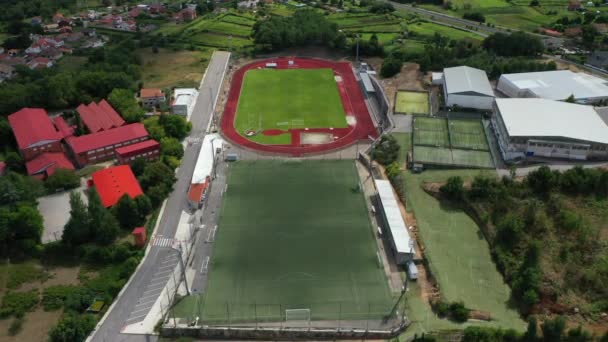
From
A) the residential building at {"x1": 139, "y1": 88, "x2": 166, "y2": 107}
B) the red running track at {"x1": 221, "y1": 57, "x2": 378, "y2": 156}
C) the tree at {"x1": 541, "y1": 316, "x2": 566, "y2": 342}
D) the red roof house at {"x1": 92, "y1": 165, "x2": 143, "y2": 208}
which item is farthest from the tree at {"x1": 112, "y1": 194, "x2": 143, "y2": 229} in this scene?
the tree at {"x1": 541, "y1": 316, "x2": 566, "y2": 342}

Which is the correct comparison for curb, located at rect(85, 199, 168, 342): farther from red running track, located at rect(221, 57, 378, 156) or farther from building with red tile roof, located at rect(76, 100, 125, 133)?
building with red tile roof, located at rect(76, 100, 125, 133)

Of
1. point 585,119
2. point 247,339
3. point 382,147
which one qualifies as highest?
point 585,119

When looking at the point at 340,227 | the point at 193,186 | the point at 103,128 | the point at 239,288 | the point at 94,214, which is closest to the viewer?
the point at 239,288

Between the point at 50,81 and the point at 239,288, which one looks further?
the point at 50,81

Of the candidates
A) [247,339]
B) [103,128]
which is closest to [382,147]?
[247,339]

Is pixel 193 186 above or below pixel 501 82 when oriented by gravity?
below

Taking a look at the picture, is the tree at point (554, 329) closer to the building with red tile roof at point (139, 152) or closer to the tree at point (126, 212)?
the tree at point (126, 212)

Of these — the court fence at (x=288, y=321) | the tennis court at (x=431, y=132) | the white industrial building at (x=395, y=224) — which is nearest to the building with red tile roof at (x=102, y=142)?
the court fence at (x=288, y=321)

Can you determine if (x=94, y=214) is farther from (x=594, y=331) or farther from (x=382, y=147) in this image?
(x=594, y=331)

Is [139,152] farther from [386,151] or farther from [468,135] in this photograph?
[468,135]
